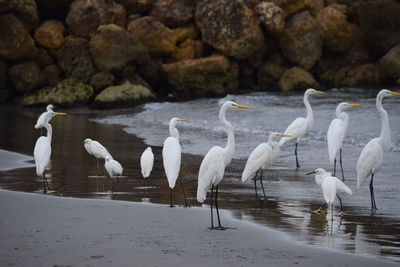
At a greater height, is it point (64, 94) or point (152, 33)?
point (152, 33)

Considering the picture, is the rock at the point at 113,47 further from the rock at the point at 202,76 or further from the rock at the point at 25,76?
the rock at the point at 25,76

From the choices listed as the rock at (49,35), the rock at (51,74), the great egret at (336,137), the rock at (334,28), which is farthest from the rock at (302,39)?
the great egret at (336,137)

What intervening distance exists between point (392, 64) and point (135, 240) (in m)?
23.4

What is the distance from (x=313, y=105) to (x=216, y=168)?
16035 mm

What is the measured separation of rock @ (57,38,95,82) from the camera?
2683cm

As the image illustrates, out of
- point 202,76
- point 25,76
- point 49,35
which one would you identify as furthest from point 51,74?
point 202,76

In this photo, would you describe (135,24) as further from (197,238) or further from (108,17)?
(197,238)

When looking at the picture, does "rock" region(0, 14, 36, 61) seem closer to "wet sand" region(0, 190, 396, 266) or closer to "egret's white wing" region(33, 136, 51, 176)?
"egret's white wing" region(33, 136, 51, 176)

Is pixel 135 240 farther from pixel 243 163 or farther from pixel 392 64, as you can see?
pixel 392 64

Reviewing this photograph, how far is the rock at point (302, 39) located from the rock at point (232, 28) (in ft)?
4.53

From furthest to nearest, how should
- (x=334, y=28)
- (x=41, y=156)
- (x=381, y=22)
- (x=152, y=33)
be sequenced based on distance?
(x=334, y=28) → (x=381, y=22) → (x=152, y=33) → (x=41, y=156)

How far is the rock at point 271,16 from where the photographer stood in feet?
90.1

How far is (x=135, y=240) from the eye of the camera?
19.2 feet

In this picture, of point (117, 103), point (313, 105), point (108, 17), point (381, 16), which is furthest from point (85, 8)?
point (381, 16)
